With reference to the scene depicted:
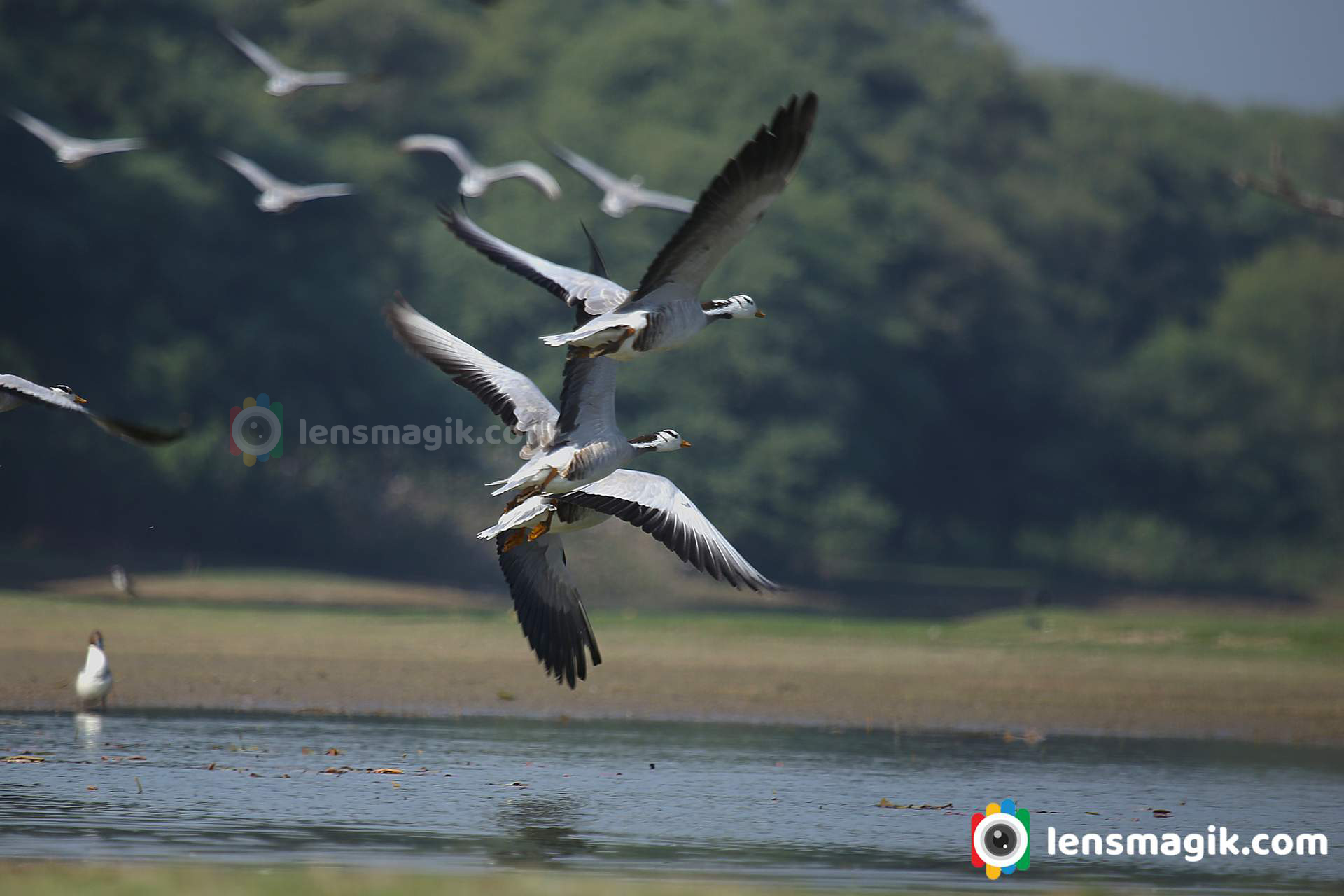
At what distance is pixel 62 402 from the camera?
13.1 m

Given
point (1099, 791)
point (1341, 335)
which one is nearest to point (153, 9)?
point (1099, 791)

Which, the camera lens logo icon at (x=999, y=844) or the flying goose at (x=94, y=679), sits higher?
the flying goose at (x=94, y=679)

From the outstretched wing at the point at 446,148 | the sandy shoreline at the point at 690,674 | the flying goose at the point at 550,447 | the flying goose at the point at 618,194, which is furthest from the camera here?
the outstretched wing at the point at 446,148

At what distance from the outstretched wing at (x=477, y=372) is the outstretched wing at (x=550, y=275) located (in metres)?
0.76

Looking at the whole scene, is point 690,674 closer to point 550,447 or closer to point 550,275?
point 550,275

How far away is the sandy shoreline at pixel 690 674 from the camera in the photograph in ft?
69.6

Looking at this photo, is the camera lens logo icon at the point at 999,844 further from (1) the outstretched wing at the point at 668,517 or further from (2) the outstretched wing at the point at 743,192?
(2) the outstretched wing at the point at 743,192

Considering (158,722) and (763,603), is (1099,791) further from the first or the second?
(763,603)

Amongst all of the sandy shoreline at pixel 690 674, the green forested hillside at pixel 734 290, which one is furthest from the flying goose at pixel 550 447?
the green forested hillside at pixel 734 290

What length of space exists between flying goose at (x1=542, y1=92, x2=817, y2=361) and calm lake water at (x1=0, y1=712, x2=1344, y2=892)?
3.40m

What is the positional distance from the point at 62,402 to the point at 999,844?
7.17 metres

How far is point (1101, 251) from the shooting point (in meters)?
77.3

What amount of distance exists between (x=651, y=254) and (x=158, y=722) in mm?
39767

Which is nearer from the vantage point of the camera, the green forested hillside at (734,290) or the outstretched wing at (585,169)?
the outstretched wing at (585,169)
